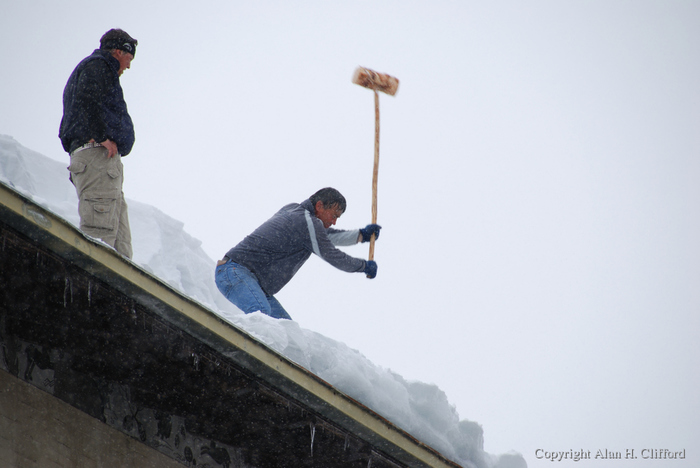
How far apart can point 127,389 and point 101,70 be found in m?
1.85

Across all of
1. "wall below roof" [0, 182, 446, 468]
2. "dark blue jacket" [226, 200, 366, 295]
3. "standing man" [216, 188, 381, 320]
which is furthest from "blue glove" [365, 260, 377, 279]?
"wall below roof" [0, 182, 446, 468]

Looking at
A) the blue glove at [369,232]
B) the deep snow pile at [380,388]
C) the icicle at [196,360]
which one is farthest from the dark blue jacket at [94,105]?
the blue glove at [369,232]

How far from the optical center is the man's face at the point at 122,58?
3646mm

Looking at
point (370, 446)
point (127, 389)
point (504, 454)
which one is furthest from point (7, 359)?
point (504, 454)

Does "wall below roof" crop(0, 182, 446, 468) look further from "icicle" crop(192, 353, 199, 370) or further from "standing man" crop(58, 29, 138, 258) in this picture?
"standing man" crop(58, 29, 138, 258)

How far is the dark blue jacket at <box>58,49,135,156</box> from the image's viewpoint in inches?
135

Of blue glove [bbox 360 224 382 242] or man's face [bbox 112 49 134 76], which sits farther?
blue glove [bbox 360 224 382 242]

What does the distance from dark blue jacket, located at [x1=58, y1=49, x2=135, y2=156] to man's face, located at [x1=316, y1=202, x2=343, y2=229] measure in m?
1.42

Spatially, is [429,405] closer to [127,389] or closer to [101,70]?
[127,389]

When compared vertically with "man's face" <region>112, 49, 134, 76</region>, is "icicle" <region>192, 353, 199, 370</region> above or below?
below

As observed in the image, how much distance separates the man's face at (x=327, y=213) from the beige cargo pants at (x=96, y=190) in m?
1.44

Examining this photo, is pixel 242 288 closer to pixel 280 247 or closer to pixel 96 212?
pixel 280 247

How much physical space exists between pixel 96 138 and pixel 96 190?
0.30m

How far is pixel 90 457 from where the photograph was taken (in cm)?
270
